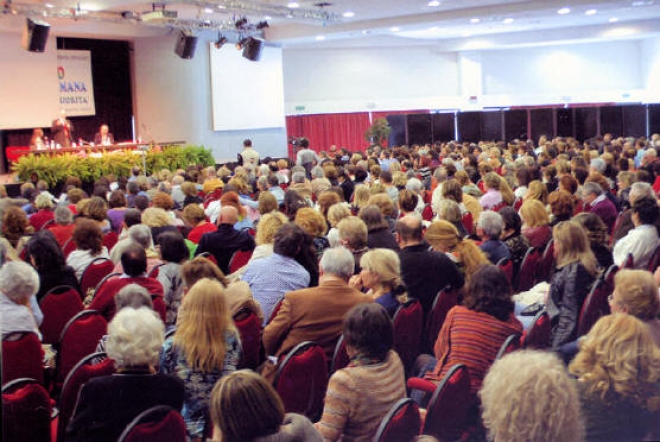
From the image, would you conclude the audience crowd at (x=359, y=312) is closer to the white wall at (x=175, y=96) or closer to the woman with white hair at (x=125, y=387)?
the woman with white hair at (x=125, y=387)

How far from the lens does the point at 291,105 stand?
948 inches

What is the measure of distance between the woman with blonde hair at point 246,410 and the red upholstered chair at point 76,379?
4.17 feet

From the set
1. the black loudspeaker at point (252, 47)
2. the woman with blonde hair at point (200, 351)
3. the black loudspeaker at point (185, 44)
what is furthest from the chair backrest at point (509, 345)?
the black loudspeaker at point (252, 47)

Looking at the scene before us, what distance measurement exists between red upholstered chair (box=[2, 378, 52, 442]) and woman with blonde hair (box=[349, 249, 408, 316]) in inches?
75.9

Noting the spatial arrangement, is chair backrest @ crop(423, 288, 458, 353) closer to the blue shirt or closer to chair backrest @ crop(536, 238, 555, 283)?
the blue shirt

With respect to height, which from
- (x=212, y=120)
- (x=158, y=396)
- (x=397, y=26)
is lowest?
(x=158, y=396)

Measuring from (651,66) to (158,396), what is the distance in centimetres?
2625

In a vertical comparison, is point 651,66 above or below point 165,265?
above

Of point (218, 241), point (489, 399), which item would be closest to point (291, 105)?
point (218, 241)

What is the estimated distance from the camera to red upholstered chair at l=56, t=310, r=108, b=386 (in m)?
4.24

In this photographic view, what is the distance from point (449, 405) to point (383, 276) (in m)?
1.31

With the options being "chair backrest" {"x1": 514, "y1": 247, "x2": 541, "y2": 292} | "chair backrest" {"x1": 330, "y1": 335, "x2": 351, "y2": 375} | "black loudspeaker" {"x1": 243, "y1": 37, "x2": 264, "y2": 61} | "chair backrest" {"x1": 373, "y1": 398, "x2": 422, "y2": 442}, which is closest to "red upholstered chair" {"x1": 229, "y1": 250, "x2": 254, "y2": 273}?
"chair backrest" {"x1": 514, "y1": 247, "x2": 541, "y2": 292}

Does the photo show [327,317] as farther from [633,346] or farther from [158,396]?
[633,346]

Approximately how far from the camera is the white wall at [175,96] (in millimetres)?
19688
